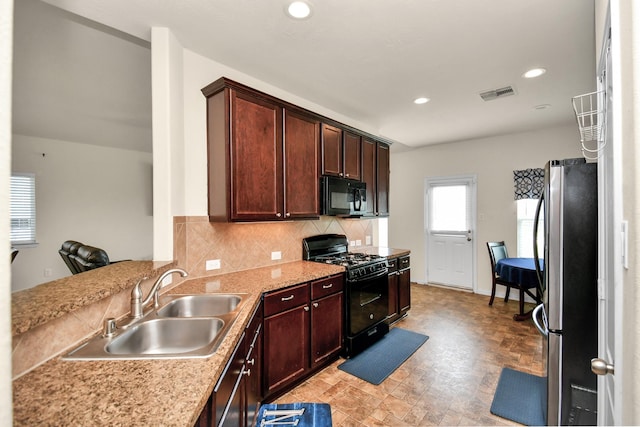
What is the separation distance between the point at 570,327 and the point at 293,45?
2.77m

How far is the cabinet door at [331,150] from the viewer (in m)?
3.09

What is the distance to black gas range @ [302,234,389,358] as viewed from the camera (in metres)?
2.79

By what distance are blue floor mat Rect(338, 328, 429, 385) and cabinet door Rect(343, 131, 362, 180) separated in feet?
6.38

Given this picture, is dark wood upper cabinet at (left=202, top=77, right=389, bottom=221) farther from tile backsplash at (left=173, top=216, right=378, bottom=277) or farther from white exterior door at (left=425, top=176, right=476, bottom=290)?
white exterior door at (left=425, top=176, right=476, bottom=290)

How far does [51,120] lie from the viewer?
160 inches

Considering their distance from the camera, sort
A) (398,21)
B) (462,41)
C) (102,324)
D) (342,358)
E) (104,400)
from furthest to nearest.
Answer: (342,358) → (462,41) → (398,21) → (102,324) → (104,400)

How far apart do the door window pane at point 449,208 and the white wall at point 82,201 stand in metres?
5.47

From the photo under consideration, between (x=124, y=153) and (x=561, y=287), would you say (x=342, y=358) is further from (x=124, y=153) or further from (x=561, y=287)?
(x=124, y=153)

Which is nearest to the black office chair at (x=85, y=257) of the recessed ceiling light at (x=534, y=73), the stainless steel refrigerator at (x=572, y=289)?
the stainless steel refrigerator at (x=572, y=289)

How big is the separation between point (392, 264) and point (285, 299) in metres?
1.75

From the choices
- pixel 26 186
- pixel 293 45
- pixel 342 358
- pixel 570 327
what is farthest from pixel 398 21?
pixel 26 186

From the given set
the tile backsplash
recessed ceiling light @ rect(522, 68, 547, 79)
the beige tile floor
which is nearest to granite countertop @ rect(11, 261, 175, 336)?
the tile backsplash

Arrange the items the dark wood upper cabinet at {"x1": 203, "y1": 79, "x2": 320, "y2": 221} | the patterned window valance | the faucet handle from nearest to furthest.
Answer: the faucet handle
the dark wood upper cabinet at {"x1": 203, "y1": 79, "x2": 320, "y2": 221}
the patterned window valance

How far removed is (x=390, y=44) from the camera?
2.22m
